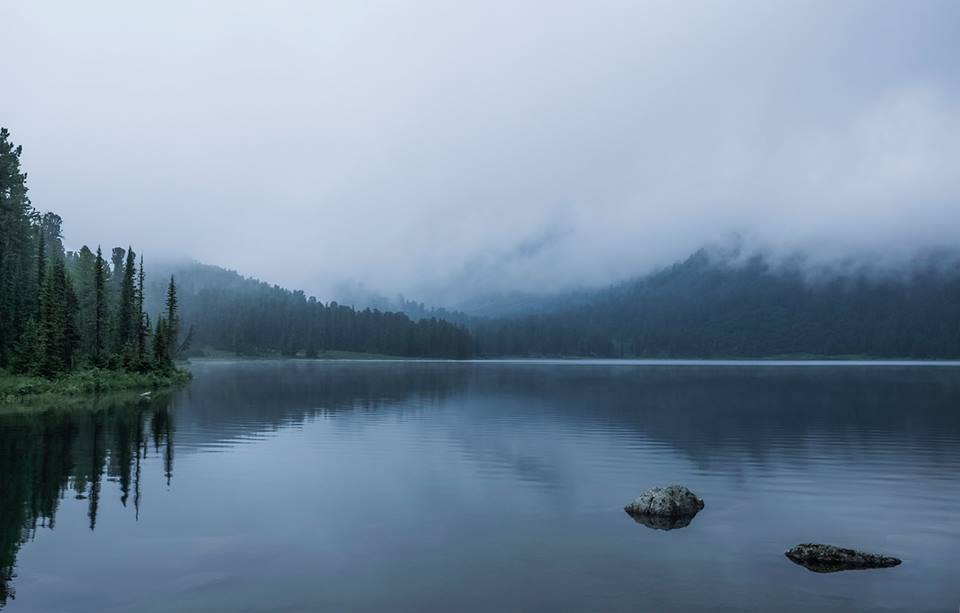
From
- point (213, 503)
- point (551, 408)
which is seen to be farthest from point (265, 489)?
point (551, 408)

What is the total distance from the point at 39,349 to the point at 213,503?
3185 inches

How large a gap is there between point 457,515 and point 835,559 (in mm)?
16314

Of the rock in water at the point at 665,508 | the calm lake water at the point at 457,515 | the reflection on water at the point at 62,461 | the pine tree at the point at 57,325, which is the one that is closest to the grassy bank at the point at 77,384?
the pine tree at the point at 57,325

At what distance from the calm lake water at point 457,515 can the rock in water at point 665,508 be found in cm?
73

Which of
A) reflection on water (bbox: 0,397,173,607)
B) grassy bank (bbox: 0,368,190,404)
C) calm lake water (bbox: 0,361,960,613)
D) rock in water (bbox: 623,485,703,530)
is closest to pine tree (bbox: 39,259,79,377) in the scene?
grassy bank (bbox: 0,368,190,404)

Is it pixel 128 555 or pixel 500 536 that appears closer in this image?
pixel 128 555

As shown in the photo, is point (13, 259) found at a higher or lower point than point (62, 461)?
higher

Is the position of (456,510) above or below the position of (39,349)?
below

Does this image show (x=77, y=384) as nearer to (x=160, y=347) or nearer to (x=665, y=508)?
(x=160, y=347)

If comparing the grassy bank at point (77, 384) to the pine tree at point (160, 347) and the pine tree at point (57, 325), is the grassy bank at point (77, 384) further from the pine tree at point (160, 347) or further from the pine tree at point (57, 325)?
the pine tree at point (160, 347)

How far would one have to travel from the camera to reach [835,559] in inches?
950

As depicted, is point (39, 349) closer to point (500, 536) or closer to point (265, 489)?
point (265, 489)

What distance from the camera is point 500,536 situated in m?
28.1

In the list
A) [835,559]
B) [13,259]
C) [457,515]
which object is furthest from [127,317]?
[835,559]
